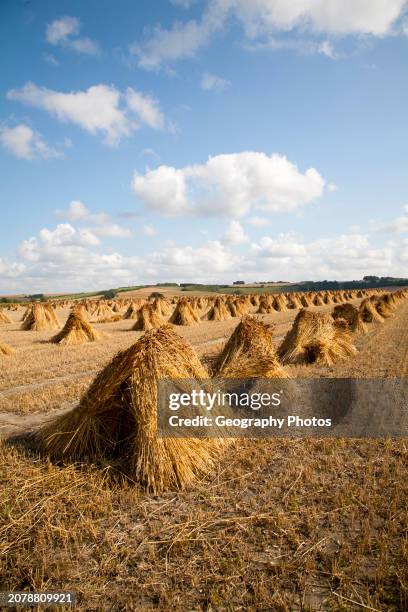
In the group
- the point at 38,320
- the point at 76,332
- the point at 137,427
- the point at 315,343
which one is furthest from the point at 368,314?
the point at 137,427

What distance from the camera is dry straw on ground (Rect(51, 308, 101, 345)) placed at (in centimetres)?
1689

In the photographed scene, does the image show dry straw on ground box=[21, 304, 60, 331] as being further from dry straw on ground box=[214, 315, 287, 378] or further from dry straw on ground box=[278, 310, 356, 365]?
dry straw on ground box=[214, 315, 287, 378]

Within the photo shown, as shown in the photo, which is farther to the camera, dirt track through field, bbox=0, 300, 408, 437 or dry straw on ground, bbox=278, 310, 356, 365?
dry straw on ground, bbox=278, 310, 356, 365

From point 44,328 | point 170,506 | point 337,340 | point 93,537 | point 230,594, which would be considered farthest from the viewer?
point 44,328

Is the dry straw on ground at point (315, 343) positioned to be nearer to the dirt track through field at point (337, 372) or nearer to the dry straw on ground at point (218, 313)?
the dirt track through field at point (337, 372)

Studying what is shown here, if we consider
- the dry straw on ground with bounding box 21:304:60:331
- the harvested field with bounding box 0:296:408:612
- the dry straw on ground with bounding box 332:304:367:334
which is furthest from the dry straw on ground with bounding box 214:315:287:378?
the dry straw on ground with bounding box 21:304:60:331

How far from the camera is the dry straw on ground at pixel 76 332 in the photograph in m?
16.9

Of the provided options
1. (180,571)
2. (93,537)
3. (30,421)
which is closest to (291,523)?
(180,571)

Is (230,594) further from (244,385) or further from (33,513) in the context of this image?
(244,385)

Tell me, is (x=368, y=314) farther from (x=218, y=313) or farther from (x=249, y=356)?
(x=249, y=356)

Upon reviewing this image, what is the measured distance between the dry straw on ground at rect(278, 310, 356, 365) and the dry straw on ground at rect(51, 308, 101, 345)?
9.57 meters

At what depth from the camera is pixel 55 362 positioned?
1241 centimetres

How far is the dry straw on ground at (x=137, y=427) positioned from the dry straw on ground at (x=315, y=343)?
6.20m

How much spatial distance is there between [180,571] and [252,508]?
3.58 feet
